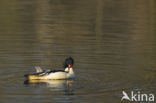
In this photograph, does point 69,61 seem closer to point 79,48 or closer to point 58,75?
point 58,75

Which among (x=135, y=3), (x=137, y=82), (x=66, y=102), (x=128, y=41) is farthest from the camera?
(x=135, y=3)

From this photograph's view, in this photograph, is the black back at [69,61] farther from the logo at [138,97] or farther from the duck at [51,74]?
the logo at [138,97]

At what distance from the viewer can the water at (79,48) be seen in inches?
599

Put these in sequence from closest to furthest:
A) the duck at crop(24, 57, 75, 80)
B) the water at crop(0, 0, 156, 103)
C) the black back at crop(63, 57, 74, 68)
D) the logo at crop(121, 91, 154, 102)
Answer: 1. the logo at crop(121, 91, 154, 102)
2. the water at crop(0, 0, 156, 103)
3. the duck at crop(24, 57, 75, 80)
4. the black back at crop(63, 57, 74, 68)

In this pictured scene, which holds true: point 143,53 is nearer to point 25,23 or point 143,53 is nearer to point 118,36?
point 118,36

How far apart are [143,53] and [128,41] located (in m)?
2.62

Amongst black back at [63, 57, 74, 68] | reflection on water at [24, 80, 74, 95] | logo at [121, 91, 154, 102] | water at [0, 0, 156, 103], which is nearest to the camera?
logo at [121, 91, 154, 102]

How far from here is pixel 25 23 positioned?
90.9 ft

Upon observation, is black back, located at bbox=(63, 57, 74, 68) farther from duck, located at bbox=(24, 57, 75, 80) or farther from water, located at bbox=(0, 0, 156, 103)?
water, located at bbox=(0, 0, 156, 103)

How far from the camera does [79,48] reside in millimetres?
21438

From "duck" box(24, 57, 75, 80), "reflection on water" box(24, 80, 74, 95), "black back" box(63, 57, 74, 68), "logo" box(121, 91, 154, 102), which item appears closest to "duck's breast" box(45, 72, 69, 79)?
"duck" box(24, 57, 75, 80)

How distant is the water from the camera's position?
15.2 meters

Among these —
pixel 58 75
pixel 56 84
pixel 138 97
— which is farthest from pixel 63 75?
pixel 138 97

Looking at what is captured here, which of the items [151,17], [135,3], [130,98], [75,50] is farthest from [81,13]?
[130,98]
